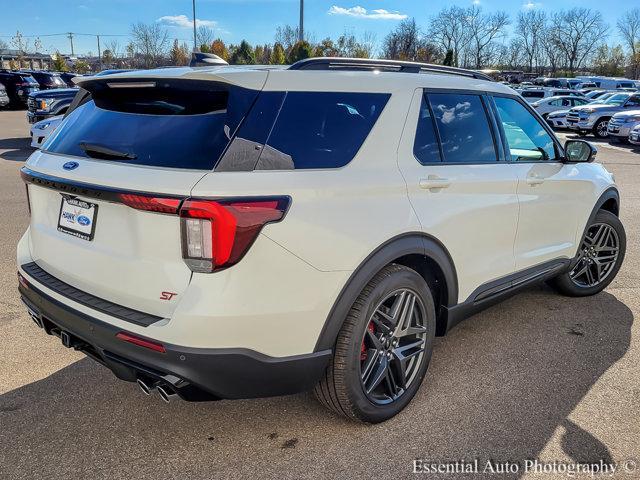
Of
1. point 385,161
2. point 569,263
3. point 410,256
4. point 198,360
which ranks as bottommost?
point 569,263

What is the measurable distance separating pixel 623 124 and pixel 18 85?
27.3 metres

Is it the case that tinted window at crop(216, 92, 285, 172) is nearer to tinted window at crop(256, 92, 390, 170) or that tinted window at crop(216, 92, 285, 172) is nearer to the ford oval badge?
tinted window at crop(256, 92, 390, 170)

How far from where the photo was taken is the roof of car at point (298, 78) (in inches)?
94.3

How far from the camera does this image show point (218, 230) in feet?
6.93

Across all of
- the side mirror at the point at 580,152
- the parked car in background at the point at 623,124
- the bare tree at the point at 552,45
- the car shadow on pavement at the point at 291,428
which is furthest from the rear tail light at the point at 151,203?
the bare tree at the point at 552,45

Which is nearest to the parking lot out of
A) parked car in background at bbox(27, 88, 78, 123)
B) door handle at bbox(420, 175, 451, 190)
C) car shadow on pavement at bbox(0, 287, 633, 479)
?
car shadow on pavement at bbox(0, 287, 633, 479)

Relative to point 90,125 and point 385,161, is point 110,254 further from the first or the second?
point 385,161

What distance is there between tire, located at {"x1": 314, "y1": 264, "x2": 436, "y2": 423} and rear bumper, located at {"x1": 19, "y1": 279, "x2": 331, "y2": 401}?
0.48 ft

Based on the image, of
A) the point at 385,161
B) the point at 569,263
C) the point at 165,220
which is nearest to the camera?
the point at 165,220

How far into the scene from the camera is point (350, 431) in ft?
9.20

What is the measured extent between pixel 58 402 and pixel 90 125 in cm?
151

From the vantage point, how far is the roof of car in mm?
2395

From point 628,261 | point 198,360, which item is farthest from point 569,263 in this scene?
Result: point 198,360

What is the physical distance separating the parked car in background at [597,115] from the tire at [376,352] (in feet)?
72.6
